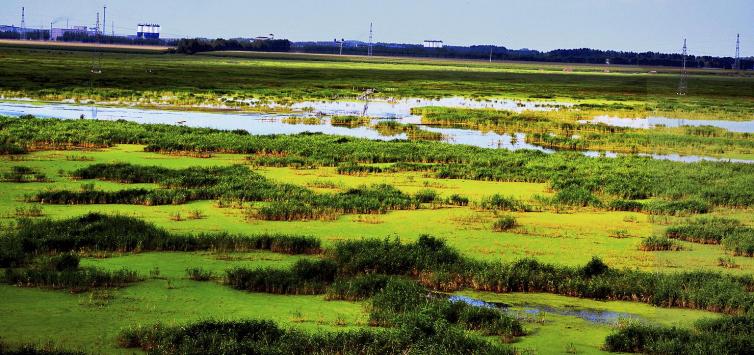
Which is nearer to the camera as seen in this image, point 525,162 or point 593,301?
A: point 593,301

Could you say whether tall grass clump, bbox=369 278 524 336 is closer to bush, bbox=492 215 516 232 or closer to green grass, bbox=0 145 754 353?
green grass, bbox=0 145 754 353

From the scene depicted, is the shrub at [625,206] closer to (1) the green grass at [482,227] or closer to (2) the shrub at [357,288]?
(1) the green grass at [482,227]

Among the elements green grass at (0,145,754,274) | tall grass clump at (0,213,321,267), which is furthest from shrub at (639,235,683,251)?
tall grass clump at (0,213,321,267)

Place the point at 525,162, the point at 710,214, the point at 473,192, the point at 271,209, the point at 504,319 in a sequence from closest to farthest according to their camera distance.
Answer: the point at 504,319, the point at 271,209, the point at 710,214, the point at 473,192, the point at 525,162

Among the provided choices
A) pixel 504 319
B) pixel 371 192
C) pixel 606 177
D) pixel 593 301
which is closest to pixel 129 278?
pixel 504 319

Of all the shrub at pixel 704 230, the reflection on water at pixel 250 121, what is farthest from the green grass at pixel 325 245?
the reflection on water at pixel 250 121

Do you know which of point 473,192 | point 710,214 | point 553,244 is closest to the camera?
point 553,244

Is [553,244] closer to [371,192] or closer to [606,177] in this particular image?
[371,192]
